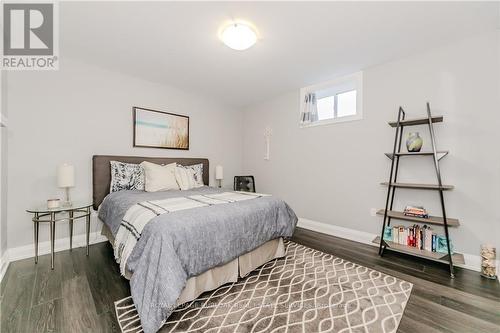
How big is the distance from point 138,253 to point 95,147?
7.01 ft

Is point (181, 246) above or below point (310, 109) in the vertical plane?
below

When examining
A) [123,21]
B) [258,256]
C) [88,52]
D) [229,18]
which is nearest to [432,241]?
[258,256]

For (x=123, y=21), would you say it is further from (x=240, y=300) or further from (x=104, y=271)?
(x=240, y=300)

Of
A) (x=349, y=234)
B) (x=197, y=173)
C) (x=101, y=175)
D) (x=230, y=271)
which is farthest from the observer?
(x=197, y=173)

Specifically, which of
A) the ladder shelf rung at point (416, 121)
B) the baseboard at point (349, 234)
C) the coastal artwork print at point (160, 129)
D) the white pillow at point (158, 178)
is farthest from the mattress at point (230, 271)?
the coastal artwork print at point (160, 129)

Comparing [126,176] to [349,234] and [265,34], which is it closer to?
[265,34]

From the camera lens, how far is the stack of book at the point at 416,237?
7.52 ft

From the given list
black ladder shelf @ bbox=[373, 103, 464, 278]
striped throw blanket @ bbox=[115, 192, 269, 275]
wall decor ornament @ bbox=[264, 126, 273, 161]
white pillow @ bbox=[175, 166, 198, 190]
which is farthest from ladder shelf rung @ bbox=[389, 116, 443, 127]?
white pillow @ bbox=[175, 166, 198, 190]

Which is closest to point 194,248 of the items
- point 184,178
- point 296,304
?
point 296,304

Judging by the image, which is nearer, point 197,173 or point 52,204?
point 52,204

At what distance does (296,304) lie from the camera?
1.61 m

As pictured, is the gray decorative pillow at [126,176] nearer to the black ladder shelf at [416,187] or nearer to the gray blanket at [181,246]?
the gray blanket at [181,246]

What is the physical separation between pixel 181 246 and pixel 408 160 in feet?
9.19

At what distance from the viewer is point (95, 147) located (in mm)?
2906
